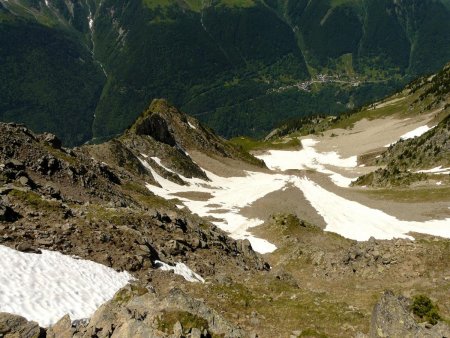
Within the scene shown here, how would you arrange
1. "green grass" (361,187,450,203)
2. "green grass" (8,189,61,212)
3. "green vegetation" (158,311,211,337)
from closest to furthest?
1. "green vegetation" (158,311,211,337)
2. "green grass" (8,189,61,212)
3. "green grass" (361,187,450,203)

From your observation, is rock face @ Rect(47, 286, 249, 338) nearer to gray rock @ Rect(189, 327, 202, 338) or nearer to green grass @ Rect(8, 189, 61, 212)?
gray rock @ Rect(189, 327, 202, 338)

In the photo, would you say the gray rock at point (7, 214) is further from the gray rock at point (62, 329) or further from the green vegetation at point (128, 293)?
the gray rock at point (62, 329)

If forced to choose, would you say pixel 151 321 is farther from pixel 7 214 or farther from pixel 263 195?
pixel 263 195

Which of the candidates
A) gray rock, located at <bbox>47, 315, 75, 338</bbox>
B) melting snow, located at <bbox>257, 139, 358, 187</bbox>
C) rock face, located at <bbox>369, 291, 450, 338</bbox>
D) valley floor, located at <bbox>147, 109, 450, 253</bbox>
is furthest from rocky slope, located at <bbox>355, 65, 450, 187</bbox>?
gray rock, located at <bbox>47, 315, 75, 338</bbox>

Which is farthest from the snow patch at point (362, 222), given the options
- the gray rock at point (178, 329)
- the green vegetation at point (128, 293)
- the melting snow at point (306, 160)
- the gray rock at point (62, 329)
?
the melting snow at point (306, 160)

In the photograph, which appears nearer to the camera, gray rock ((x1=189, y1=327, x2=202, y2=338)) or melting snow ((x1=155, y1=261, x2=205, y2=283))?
gray rock ((x1=189, y1=327, x2=202, y2=338))

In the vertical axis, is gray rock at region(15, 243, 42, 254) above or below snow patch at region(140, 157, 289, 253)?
above

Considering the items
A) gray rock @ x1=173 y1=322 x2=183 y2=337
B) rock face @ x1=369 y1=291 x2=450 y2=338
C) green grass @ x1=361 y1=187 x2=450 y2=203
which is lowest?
green grass @ x1=361 y1=187 x2=450 y2=203
